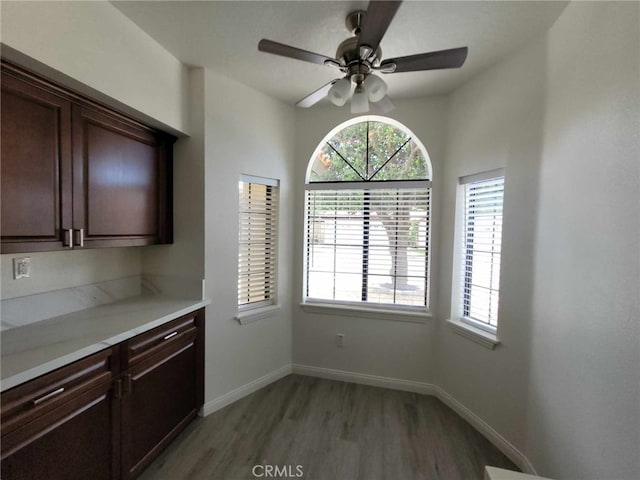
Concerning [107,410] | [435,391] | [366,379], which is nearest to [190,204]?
[107,410]

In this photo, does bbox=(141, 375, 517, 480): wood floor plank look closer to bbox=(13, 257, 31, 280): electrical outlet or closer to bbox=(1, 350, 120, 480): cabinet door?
bbox=(1, 350, 120, 480): cabinet door

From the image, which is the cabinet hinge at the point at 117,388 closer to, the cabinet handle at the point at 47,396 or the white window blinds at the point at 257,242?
the cabinet handle at the point at 47,396

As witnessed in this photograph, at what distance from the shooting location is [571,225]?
145 cm

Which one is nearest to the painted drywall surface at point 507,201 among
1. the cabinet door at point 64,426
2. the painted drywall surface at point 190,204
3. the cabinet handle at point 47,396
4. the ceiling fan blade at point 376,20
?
the ceiling fan blade at point 376,20

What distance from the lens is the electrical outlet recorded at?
1567mm

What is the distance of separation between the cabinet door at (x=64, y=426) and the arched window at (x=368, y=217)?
73.5 inches

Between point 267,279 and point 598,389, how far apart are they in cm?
241

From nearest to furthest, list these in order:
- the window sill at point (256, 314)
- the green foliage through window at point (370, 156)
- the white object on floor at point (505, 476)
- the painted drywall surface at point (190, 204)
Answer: the white object on floor at point (505, 476)
the painted drywall surface at point (190, 204)
the window sill at point (256, 314)
the green foliage through window at point (370, 156)

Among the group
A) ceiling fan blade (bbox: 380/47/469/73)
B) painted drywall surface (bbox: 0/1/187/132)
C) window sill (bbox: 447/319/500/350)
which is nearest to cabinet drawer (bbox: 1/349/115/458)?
painted drywall surface (bbox: 0/1/187/132)

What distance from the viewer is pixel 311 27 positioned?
5.62ft

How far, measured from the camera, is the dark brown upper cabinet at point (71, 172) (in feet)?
4.28

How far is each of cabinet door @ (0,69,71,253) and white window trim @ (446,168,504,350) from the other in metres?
2.77

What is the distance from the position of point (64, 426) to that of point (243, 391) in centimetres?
149

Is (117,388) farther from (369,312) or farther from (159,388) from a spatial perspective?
(369,312)
